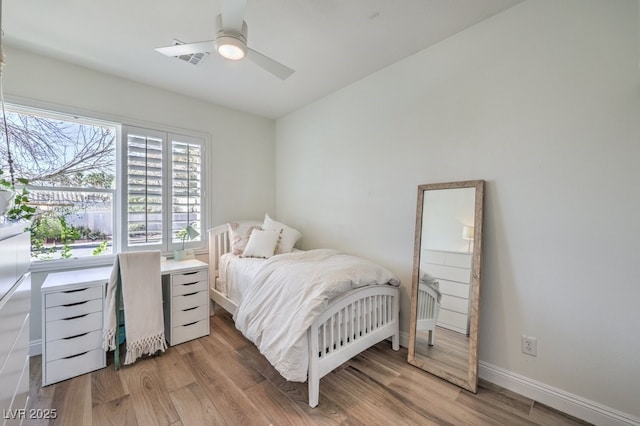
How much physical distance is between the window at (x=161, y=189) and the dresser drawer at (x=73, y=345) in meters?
1.00

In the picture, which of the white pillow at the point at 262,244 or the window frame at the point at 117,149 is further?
the white pillow at the point at 262,244

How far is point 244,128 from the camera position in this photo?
368cm

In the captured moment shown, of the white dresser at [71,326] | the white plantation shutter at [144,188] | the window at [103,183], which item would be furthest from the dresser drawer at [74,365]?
the white plantation shutter at [144,188]

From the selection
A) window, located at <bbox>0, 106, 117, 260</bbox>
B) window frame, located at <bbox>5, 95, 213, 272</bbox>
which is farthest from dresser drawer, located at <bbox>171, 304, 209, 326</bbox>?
window, located at <bbox>0, 106, 117, 260</bbox>

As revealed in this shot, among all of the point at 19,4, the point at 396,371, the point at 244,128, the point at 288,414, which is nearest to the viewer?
the point at 288,414

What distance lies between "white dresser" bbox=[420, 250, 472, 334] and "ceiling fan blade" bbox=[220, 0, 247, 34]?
6.91 ft

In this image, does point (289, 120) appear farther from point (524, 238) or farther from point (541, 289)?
point (541, 289)

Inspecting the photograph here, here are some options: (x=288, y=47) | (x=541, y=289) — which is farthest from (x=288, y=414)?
(x=288, y=47)

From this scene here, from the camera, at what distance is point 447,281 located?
209 cm

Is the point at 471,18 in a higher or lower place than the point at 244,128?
higher

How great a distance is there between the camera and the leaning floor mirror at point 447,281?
6.32 ft

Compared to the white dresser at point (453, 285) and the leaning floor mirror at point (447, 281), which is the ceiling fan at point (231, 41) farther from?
the white dresser at point (453, 285)

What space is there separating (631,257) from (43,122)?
15.1 feet

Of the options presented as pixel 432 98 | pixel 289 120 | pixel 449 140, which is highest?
pixel 289 120
